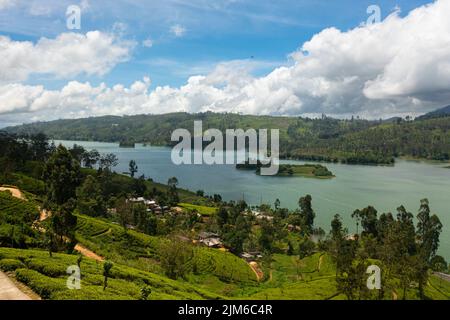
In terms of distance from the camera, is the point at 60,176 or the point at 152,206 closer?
the point at 60,176

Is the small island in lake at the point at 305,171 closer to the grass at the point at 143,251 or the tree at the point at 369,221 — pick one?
the tree at the point at 369,221

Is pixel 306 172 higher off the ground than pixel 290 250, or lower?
higher

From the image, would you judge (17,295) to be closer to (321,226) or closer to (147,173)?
(321,226)

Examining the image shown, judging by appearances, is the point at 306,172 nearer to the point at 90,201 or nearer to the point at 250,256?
the point at 250,256

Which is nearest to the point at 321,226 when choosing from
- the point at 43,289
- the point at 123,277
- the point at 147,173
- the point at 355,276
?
the point at 355,276

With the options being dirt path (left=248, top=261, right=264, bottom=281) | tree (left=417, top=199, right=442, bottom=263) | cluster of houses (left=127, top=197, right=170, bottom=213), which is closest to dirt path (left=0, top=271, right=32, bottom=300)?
dirt path (left=248, top=261, right=264, bottom=281)

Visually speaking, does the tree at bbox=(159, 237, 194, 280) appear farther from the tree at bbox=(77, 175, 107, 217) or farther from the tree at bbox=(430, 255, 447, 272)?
the tree at bbox=(430, 255, 447, 272)

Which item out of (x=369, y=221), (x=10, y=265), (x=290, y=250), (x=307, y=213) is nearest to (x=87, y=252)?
(x=10, y=265)
